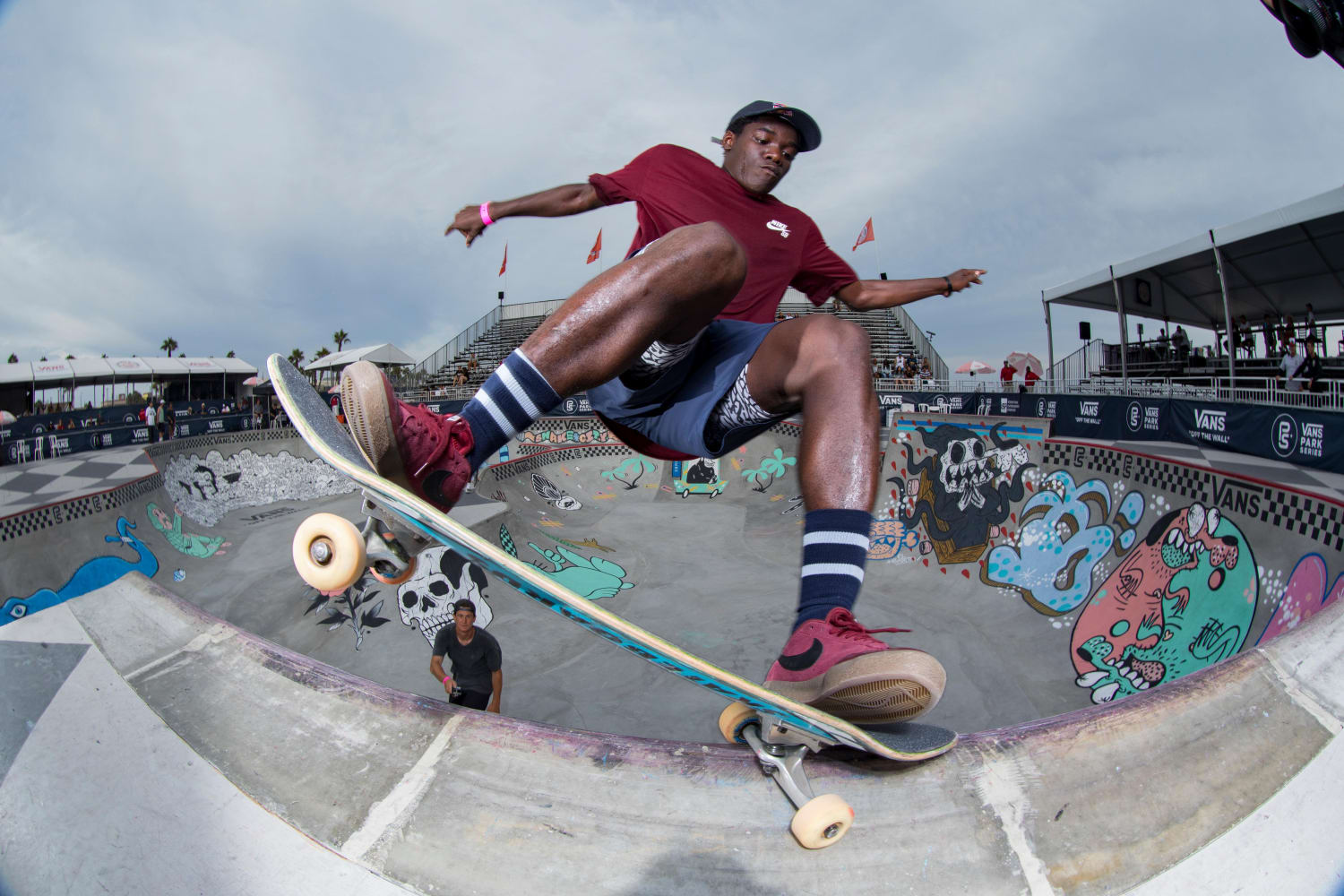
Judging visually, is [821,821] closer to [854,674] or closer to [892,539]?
[854,674]

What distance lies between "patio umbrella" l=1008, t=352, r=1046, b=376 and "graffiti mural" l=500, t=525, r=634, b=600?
15828 mm

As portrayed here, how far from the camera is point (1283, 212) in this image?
1272 centimetres

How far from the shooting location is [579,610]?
56.1 inches

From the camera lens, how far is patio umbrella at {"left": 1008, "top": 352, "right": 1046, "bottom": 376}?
1950cm

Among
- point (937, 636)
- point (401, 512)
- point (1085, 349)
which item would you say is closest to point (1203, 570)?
point (937, 636)

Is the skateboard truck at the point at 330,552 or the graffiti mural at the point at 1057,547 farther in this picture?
the graffiti mural at the point at 1057,547

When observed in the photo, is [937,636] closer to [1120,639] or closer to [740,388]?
[1120,639]

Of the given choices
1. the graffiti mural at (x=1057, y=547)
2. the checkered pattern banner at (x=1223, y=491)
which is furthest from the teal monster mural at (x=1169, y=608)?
the graffiti mural at (x=1057, y=547)

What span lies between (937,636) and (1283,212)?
12.8 meters

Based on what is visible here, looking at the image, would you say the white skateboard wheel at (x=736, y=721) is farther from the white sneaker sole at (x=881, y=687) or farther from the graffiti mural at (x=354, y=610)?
the graffiti mural at (x=354, y=610)

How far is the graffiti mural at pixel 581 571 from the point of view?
28.0 feet

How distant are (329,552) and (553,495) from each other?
1308cm

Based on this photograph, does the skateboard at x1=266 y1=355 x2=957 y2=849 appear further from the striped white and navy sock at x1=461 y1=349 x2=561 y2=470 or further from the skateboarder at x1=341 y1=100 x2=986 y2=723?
the striped white and navy sock at x1=461 y1=349 x2=561 y2=470

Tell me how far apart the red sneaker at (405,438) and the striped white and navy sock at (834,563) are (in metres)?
0.96
